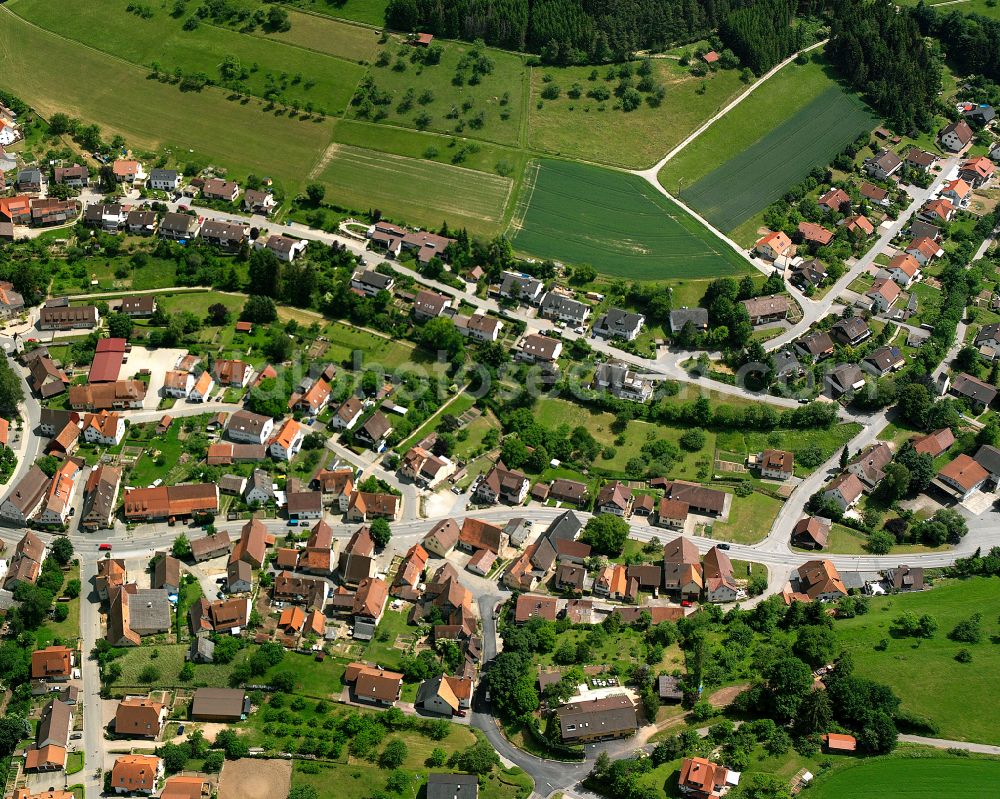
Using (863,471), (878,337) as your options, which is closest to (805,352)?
(878,337)

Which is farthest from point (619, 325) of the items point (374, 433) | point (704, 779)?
point (704, 779)

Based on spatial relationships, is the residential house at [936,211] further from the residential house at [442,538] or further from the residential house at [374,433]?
the residential house at [442,538]

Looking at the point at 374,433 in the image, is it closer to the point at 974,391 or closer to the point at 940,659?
the point at 940,659

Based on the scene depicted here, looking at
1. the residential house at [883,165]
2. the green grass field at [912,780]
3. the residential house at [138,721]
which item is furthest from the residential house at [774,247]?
the residential house at [138,721]

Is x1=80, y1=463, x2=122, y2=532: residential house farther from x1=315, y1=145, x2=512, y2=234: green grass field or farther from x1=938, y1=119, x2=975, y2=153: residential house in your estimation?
x1=938, y1=119, x2=975, y2=153: residential house

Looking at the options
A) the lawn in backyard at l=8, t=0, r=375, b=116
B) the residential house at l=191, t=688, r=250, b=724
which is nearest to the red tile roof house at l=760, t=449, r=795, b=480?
the residential house at l=191, t=688, r=250, b=724

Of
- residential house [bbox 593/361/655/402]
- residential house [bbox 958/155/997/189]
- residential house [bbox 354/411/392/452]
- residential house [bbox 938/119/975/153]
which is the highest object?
residential house [bbox 938/119/975/153]
